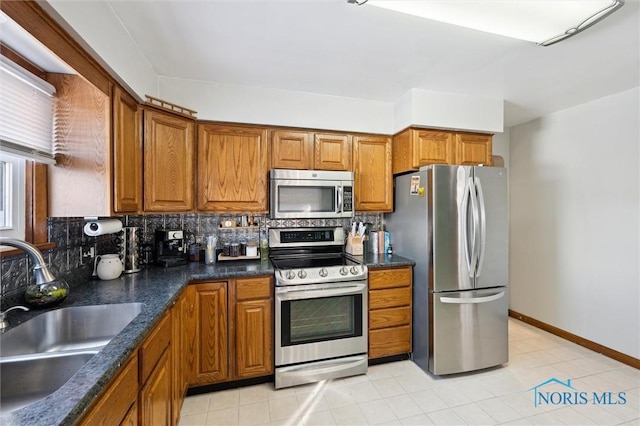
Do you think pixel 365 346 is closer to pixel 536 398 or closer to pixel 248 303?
pixel 248 303

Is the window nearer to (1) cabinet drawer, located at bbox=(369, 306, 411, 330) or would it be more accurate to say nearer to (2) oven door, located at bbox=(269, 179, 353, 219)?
(2) oven door, located at bbox=(269, 179, 353, 219)

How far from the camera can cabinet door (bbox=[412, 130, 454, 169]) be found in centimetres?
265

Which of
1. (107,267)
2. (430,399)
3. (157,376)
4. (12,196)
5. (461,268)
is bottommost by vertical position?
(430,399)

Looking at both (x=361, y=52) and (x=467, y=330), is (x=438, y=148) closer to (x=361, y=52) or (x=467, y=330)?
(x=361, y=52)

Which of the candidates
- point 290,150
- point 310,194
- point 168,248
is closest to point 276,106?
point 290,150

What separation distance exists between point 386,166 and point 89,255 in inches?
101

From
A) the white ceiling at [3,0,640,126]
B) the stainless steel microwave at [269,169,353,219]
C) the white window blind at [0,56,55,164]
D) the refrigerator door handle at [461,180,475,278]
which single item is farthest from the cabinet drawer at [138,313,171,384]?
the refrigerator door handle at [461,180,475,278]

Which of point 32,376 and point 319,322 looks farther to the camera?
point 319,322

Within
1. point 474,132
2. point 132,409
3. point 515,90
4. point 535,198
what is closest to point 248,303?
point 132,409

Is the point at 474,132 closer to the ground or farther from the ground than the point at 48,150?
farther from the ground

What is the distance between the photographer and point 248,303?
2.20m

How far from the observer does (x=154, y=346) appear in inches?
52.7

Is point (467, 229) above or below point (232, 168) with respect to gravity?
below

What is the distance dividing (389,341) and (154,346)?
1921 millimetres
